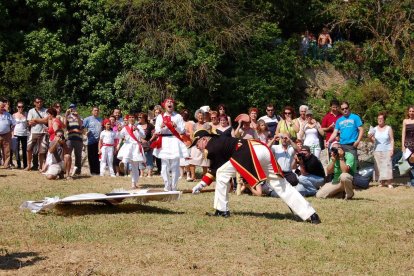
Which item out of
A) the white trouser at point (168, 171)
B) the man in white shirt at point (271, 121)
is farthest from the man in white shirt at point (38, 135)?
the man in white shirt at point (271, 121)

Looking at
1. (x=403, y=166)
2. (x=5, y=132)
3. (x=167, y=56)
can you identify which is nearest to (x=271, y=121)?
(x=403, y=166)

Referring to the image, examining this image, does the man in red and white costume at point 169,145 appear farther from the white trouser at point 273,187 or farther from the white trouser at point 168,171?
the white trouser at point 273,187

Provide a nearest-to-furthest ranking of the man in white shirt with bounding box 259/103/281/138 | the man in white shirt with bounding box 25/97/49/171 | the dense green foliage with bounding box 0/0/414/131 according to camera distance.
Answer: the man in white shirt with bounding box 259/103/281/138, the man in white shirt with bounding box 25/97/49/171, the dense green foliage with bounding box 0/0/414/131

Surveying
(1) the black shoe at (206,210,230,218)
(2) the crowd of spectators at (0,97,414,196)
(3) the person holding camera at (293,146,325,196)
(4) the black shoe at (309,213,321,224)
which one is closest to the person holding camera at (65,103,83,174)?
(2) the crowd of spectators at (0,97,414,196)

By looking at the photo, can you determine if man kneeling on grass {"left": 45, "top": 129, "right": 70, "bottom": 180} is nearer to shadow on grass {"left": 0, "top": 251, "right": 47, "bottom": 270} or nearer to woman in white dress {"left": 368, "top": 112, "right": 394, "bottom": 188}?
woman in white dress {"left": 368, "top": 112, "right": 394, "bottom": 188}

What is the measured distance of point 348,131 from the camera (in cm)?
1603

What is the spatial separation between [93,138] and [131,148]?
311 cm

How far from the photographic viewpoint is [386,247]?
9469 mm

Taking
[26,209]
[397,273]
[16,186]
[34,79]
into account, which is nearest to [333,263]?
[397,273]

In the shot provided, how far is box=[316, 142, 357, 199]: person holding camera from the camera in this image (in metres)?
13.7

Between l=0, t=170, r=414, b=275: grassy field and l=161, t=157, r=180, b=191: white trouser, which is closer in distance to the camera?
l=0, t=170, r=414, b=275: grassy field

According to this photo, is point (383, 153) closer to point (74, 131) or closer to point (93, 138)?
point (93, 138)

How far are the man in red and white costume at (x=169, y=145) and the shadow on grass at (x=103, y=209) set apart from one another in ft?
6.35

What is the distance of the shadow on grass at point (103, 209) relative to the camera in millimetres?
11486
